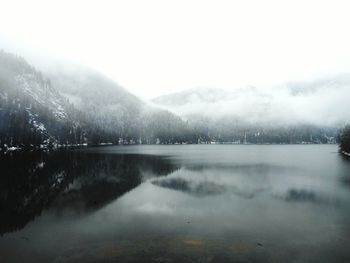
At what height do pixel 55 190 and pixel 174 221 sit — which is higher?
pixel 55 190

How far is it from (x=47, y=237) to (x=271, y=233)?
2783 cm

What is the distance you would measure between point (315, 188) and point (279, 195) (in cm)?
1352

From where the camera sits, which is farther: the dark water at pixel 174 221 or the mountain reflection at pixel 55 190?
the mountain reflection at pixel 55 190

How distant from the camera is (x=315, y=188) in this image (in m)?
73.2

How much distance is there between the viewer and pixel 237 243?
1428 inches

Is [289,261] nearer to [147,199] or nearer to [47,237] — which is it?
[47,237]

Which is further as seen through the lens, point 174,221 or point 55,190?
point 55,190

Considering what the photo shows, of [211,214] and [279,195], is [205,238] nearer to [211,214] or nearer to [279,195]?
[211,214]

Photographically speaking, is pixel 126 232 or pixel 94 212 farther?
pixel 94 212

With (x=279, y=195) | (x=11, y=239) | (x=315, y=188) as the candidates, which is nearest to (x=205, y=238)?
(x=11, y=239)

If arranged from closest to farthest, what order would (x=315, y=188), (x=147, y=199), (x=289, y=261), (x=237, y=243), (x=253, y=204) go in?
(x=289, y=261) < (x=237, y=243) < (x=253, y=204) < (x=147, y=199) < (x=315, y=188)

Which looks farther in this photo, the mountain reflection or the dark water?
the mountain reflection

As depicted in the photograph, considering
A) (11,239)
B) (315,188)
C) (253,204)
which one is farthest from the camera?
(315,188)

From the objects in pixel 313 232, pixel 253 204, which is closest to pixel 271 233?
pixel 313 232
